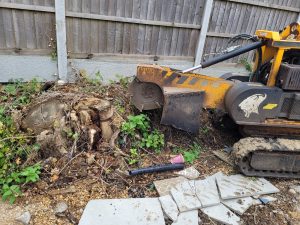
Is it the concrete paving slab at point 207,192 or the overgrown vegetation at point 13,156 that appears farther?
the concrete paving slab at point 207,192

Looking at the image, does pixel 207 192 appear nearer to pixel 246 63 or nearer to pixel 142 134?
pixel 142 134

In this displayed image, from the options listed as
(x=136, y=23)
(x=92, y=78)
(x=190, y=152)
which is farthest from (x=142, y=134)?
(x=136, y=23)

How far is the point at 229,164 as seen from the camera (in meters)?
3.71

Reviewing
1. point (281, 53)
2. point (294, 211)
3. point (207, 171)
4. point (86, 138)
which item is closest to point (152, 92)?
point (86, 138)

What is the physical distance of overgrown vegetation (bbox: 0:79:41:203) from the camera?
280 cm

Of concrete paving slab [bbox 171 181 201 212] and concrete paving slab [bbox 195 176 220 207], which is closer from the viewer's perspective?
concrete paving slab [bbox 171 181 201 212]

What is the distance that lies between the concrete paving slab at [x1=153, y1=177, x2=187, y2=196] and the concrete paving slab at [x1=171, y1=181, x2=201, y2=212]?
0.07 metres

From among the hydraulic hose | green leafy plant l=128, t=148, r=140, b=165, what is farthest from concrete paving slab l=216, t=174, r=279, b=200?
the hydraulic hose

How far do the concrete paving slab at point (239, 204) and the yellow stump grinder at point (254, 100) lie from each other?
0.49 m

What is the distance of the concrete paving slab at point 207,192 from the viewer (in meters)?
2.94

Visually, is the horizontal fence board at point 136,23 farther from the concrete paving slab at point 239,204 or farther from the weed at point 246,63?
the concrete paving slab at point 239,204

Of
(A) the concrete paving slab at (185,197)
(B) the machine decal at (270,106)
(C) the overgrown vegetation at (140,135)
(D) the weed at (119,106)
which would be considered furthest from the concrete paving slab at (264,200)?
(D) the weed at (119,106)

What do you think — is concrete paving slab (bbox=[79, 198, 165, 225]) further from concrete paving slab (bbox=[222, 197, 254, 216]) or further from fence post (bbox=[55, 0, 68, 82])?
fence post (bbox=[55, 0, 68, 82])

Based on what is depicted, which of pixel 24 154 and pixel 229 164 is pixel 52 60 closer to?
pixel 24 154
